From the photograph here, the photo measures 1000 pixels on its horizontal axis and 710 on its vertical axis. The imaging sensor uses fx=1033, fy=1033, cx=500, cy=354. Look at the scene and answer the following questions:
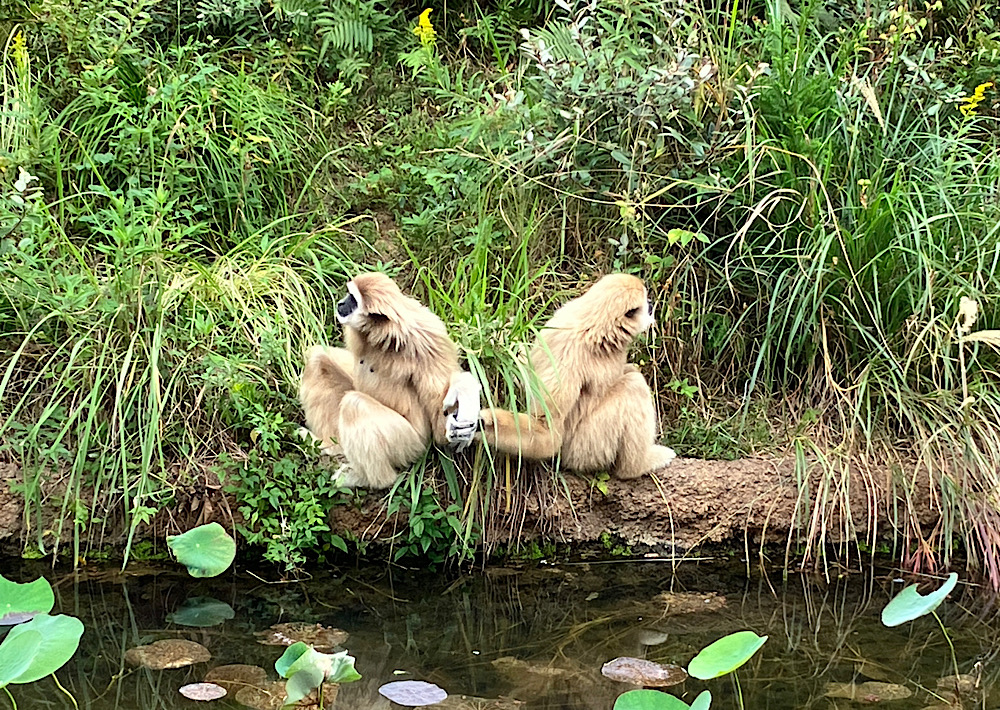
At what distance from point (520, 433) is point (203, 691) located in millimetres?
1602

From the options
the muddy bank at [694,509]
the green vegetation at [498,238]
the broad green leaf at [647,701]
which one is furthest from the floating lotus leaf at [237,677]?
the broad green leaf at [647,701]

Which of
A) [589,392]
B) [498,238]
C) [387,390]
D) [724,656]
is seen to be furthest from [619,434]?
[724,656]

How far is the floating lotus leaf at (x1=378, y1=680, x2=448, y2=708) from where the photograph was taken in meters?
3.57

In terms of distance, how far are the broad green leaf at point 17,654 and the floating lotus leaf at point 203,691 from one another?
3.48 ft

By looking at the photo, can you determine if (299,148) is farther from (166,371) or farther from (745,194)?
(745,194)

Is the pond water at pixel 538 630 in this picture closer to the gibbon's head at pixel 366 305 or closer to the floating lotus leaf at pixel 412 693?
the floating lotus leaf at pixel 412 693

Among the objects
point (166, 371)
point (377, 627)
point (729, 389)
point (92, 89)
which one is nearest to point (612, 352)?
point (729, 389)

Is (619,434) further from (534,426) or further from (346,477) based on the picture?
(346,477)

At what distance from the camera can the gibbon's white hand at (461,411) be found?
4145 mm

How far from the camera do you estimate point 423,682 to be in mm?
3721

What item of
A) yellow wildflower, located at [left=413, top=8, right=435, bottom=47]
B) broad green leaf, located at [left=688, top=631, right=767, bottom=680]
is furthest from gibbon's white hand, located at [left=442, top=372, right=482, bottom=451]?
yellow wildflower, located at [left=413, top=8, right=435, bottom=47]

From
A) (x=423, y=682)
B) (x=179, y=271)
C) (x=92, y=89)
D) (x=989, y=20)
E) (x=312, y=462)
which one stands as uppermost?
(x=989, y=20)

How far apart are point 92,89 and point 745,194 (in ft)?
11.9

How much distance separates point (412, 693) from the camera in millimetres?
3631
